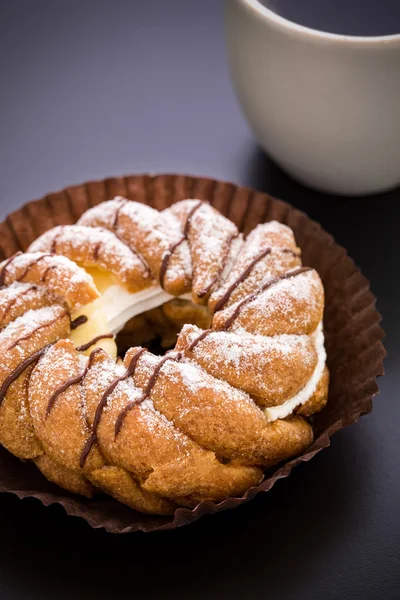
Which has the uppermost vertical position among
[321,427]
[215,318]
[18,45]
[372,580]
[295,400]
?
[18,45]

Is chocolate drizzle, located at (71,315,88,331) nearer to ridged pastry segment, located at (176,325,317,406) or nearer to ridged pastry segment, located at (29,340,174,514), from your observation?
ridged pastry segment, located at (29,340,174,514)

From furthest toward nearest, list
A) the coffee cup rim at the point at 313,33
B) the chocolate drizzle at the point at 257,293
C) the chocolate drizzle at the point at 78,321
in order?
the coffee cup rim at the point at 313,33 → the chocolate drizzle at the point at 78,321 → the chocolate drizzle at the point at 257,293

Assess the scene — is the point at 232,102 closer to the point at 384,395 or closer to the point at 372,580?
the point at 384,395

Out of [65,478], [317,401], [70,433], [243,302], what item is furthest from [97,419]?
[317,401]

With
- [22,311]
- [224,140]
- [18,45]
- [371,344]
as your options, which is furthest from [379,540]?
[18,45]

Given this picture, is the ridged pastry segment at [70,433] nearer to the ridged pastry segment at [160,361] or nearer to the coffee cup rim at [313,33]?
the ridged pastry segment at [160,361]

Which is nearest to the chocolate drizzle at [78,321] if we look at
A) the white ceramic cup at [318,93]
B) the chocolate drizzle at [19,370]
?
the chocolate drizzle at [19,370]
